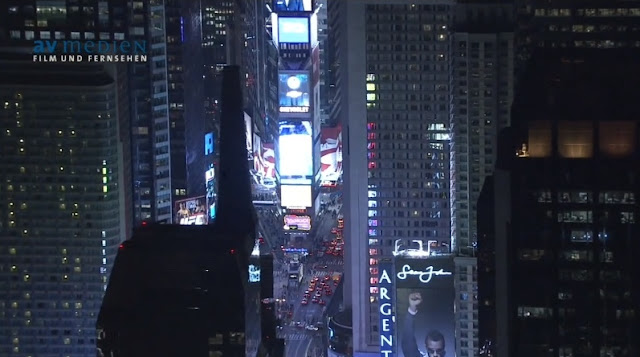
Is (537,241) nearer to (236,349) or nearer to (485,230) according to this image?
(485,230)

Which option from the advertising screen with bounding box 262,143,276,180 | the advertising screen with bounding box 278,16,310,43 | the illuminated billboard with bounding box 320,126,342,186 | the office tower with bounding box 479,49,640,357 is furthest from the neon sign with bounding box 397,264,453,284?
the advertising screen with bounding box 262,143,276,180

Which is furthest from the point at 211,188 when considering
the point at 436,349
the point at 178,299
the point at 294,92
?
the point at 178,299

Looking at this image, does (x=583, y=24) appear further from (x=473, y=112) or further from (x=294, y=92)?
(x=294, y=92)

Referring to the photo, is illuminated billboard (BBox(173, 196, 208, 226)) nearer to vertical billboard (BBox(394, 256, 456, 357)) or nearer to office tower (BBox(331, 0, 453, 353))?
office tower (BBox(331, 0, 453, 353))

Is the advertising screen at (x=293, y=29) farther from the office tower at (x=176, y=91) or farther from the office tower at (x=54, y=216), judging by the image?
the office tower at (x=54, y=216)

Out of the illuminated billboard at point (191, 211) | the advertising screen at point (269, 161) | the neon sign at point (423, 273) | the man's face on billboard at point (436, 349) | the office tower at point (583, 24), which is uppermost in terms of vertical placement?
the office tower at point (583, 24)

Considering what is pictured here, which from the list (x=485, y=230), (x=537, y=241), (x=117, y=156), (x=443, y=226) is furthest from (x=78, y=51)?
(x=537, y=241)

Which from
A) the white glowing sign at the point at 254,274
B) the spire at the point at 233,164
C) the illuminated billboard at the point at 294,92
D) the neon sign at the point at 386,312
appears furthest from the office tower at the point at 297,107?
the white glowing sign at the point at 254,274
